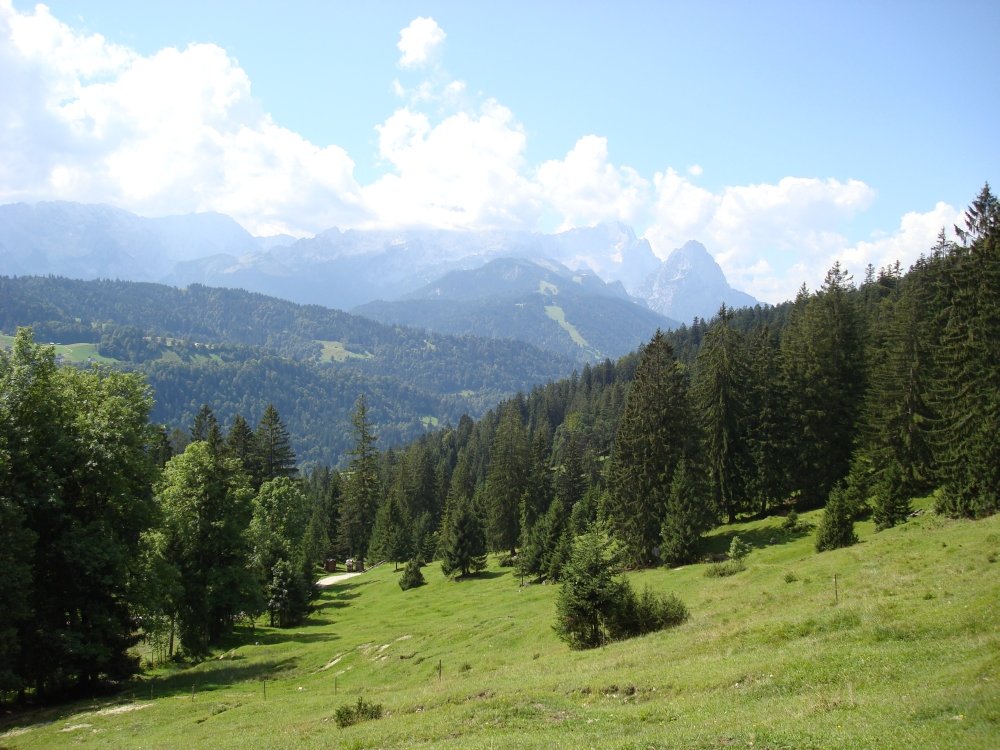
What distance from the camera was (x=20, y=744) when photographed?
2403 cm

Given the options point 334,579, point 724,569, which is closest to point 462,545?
point 334,579

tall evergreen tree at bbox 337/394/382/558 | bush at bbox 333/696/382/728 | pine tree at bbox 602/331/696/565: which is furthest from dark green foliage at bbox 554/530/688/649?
tall evergreen tree at bbox 337/394/382/558

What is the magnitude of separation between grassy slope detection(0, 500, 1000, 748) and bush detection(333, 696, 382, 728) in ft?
2.08

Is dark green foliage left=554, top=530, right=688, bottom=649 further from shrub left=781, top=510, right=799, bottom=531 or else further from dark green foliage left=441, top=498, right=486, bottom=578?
dark green foliage left=441, top=498, right=486, bottom=578

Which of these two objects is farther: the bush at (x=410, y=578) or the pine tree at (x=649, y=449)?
the bush at (x=410, y=578)

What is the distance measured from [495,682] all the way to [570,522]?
120 ft

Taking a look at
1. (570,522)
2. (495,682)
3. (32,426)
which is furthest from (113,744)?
(570,522)

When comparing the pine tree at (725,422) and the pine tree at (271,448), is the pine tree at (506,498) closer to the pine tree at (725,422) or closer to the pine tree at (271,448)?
the pine tree at (271,448)

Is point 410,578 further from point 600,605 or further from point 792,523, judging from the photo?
point 600,605

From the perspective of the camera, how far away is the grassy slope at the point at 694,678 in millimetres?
13914

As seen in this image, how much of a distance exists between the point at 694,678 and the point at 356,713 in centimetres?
1189

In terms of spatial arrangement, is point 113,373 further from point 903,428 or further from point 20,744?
point 903,428

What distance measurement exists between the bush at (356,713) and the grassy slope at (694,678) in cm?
63

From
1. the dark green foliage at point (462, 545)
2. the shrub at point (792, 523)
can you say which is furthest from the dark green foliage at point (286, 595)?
the shrub at point (792, 523)
